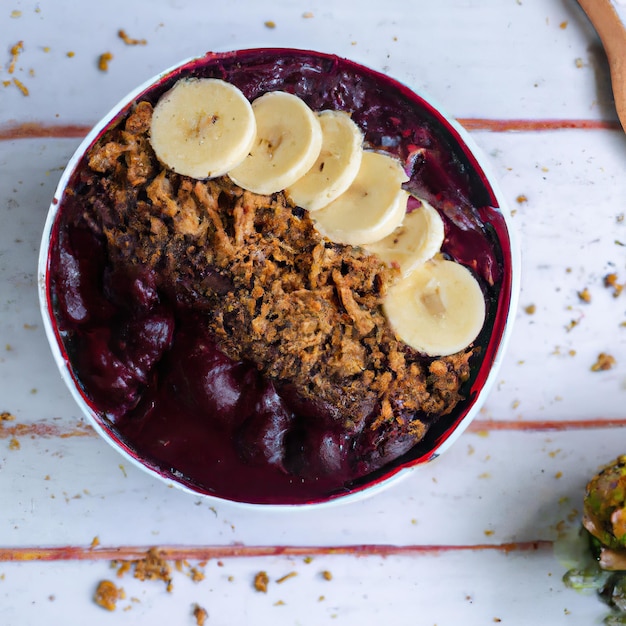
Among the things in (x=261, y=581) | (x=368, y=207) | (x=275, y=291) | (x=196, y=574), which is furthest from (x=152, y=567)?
(x=368, y=207)

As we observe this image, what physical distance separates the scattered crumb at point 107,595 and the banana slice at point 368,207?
1415mm

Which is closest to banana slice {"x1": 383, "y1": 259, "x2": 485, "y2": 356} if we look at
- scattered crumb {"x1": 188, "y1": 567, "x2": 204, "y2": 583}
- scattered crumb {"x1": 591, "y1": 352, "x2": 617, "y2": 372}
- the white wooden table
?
the white wooden table

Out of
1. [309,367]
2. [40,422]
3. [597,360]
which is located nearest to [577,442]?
[597,360]

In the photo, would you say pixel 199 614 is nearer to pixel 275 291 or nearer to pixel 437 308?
pixel 275 291

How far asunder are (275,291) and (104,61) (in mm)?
1073

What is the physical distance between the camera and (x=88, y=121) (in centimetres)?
208

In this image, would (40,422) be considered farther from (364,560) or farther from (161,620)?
(364,560)

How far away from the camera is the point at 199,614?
7.05ft

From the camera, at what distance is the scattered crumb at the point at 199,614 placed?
84.5 inches

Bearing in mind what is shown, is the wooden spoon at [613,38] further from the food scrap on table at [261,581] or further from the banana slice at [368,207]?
the food scrap on table at [261,581]

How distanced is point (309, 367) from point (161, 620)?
114cm

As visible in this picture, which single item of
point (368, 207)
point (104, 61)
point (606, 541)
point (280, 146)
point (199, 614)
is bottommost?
point (199, 614)

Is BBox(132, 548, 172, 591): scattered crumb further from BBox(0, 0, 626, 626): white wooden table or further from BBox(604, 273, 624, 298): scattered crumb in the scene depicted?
BBox(604, 273, 624, 298): scattered crumb

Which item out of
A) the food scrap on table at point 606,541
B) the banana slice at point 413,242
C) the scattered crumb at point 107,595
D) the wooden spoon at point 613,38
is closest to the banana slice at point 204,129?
the banana slice at point 413,242
